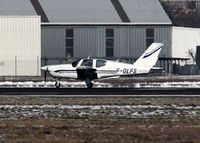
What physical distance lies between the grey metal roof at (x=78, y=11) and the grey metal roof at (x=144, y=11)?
1.77m

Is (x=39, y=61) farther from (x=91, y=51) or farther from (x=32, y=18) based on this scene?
(x=91, y=51)

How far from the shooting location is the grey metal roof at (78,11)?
249ft

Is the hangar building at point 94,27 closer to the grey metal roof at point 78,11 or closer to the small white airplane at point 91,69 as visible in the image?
the grey metal roof at point 78,11

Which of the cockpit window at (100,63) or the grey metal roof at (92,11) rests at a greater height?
the grey metal roof at (92,11)

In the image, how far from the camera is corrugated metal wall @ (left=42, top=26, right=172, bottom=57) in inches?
2980

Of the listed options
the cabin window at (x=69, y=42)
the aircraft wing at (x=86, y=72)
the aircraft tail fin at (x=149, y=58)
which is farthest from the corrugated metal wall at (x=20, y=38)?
the aircraft wing at (x=86, y=72)

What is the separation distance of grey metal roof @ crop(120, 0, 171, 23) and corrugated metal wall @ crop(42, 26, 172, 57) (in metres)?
0.96

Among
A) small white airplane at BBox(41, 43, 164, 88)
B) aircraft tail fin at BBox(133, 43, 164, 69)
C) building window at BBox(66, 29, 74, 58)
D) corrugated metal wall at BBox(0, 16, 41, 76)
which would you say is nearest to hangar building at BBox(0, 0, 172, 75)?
building window at BBox(66, 29, 74, 58)

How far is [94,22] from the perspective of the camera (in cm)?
7594

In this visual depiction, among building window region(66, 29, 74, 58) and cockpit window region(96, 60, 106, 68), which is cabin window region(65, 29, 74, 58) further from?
cockpit window region(96, 60, 106, 68)

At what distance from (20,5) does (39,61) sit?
32.4ft

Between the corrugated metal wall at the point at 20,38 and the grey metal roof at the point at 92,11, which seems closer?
the corrugated metal wall at the point at 20,38

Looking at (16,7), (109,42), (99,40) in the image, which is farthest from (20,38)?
(109,42)

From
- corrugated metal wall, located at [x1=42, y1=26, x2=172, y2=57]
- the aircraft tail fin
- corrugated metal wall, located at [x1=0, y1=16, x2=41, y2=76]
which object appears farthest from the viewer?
corrugated metal wall, located at [x1=42, y1=26, x2=172, y2=57]
